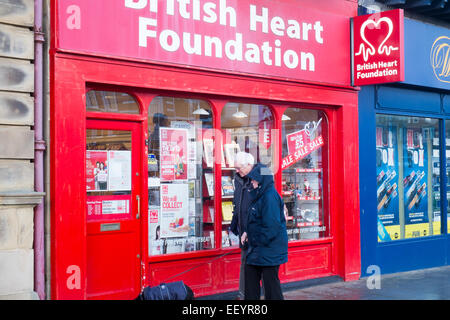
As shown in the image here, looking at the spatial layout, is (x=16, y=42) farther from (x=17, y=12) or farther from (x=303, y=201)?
(x=303, y=201)

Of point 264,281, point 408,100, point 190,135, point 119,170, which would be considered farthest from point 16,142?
point 408,100

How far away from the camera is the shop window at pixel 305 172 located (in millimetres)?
9195

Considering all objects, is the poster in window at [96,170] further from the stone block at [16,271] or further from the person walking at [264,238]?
the person walking at [264,238]

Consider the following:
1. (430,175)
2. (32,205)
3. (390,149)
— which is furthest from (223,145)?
(430,175)

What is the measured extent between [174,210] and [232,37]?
2.47 metres

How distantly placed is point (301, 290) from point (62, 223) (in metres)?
3.87

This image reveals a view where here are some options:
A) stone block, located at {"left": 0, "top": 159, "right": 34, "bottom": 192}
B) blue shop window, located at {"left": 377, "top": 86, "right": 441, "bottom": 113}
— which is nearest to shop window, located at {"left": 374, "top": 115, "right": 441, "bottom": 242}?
blue shop window, located at {"left": 377, "top": 86, "right": 441, "bottom": 113}

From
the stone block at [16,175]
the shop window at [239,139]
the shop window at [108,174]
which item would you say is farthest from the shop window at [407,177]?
the stone block at [16,175]

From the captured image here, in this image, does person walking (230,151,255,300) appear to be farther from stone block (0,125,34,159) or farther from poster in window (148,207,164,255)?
stone block (0,125,34,159)

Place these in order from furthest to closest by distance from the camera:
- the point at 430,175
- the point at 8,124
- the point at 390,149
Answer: the point at 430,175
the point at 390,149
the point at 8,124

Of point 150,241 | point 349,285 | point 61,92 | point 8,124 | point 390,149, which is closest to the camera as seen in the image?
point 8,124

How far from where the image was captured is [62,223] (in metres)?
6.52

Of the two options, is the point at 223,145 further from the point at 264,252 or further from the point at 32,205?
the point at 32,205

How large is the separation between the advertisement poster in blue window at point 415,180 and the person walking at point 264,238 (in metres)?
5.22
